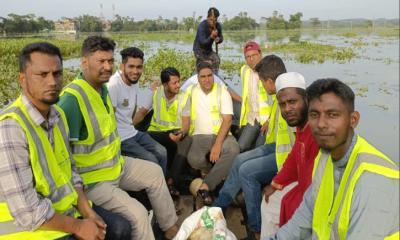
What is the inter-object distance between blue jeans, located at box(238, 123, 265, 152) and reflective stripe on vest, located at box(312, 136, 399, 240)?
1817 millimetres

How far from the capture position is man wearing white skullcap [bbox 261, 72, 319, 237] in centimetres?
222

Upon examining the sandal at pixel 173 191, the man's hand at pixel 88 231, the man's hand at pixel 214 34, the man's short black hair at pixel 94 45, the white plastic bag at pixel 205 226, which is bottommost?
the sandal at pixel 173 191

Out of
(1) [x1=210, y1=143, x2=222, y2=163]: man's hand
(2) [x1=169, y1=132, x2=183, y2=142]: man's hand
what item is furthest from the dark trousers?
(1) [x1=210, y1=143, x2=222, y2=163]: man's hand

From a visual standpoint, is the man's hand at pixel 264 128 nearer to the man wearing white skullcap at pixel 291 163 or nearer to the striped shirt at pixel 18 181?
the man wearing white skullcap at pixel 291 163

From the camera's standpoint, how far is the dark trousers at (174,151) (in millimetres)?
3652

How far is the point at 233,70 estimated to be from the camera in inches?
564

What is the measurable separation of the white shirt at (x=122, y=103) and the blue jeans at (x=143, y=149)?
0.21 feet

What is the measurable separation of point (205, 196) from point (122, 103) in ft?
3.49

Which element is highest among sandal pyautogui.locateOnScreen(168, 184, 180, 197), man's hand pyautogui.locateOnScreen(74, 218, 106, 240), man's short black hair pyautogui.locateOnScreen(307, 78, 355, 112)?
man's short black hair pyautogui.locateOnScreen(307, 78, 355, 112)

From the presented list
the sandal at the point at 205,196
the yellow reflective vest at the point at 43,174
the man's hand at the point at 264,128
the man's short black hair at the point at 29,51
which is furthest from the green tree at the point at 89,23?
the yellow reflective vest at the point at 43,174

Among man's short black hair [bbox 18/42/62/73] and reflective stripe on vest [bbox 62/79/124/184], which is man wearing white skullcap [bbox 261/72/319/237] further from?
man's short black hair [bbox 18/42/62/73]

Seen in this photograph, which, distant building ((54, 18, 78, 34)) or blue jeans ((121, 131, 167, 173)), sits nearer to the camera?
blue jeans ((121, 131, 167, 173))

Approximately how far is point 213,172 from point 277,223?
103 cm

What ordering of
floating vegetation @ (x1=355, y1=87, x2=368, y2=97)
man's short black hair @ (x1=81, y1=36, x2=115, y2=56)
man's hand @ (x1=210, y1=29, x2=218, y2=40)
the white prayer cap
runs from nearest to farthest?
the white prayer cap < man's short black hair @ (x1=81, y1=36, x2=115, y2=56) < man's hand @ (x1=210, y1=29, x2=218, y2=40) < floating vegetation @ (x1=355, y1=87, x2=368, y2=97)
